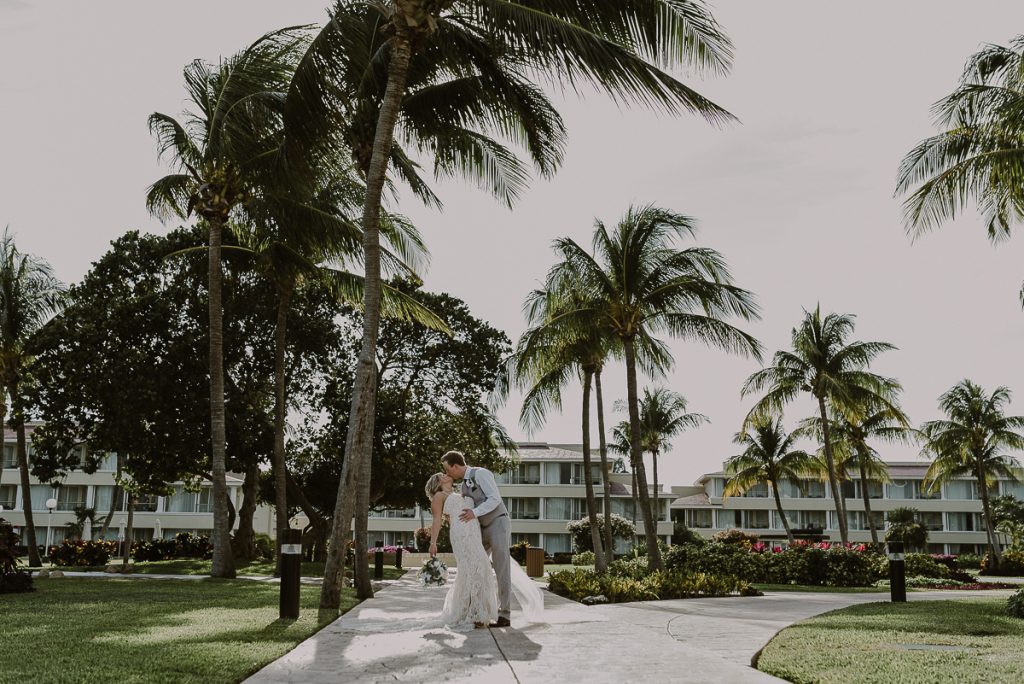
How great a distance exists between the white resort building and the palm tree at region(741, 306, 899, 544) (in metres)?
35.5

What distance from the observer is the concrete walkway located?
5.51 meters

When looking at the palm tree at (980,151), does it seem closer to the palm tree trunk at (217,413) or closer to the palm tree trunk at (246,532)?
the palm tree trunk at (217,413)

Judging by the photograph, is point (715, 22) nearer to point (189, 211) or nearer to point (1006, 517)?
point (189, 211)

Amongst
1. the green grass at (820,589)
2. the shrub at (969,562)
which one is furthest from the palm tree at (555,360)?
the shrub at (969,562)

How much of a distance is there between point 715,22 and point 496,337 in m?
18.3

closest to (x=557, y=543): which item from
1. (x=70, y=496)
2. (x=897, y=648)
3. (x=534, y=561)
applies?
(x=70, y=496)

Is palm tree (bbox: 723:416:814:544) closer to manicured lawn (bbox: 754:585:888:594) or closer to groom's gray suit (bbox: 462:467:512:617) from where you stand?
manicured lawn (bbox: 754:585:888:594)

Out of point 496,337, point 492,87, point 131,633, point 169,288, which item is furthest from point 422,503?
point 131,633

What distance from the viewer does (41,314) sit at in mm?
29188

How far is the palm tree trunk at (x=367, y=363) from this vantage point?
1066cm

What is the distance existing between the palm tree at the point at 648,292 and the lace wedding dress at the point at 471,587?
1133 cm

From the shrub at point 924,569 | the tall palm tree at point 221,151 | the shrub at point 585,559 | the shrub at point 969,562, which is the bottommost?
the shrub at point 969,562

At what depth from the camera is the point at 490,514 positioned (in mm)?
8852

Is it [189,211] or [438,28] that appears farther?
[189,211]
